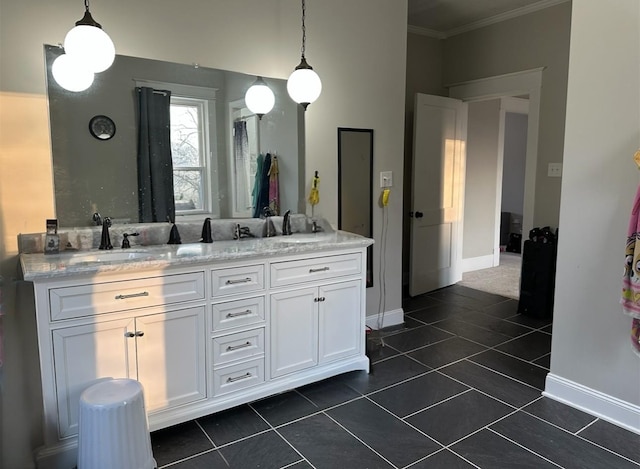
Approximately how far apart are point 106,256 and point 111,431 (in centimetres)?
84

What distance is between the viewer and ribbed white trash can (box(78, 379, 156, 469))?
182 centimetres

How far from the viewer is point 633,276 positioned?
2.16m

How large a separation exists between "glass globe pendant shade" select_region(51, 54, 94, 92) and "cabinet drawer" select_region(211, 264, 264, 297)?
117 centimetres

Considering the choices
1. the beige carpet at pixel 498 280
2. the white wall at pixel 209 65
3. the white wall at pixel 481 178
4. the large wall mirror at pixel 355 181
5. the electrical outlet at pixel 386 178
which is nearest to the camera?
the white wall at pixel 209 65

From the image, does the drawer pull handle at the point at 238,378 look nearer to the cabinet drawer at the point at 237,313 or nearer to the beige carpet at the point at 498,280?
the cabinet drawer at the point at 237,313

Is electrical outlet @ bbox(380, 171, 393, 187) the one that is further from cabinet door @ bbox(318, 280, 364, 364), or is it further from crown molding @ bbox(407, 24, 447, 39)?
crown molding @ bbox(407, 24, 447, 39)

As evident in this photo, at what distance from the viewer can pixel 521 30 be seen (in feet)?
14.5

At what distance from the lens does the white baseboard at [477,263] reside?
18.8ft

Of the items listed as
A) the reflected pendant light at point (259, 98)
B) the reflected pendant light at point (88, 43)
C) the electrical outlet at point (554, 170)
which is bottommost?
the electrical outlet at point (554, 170)

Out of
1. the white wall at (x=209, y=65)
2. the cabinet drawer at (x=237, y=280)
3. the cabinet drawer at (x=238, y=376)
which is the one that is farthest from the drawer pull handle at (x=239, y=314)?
the white wall at (x=209, y=65)

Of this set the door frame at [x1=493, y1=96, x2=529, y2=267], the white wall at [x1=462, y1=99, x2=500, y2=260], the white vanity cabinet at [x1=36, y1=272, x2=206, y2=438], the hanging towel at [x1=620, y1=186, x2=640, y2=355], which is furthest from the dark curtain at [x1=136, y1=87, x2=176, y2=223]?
the door frame at [x1=493, y1=96, x2=529, y2=267]

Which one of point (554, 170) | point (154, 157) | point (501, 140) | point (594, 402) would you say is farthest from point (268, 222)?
point (501, 140)

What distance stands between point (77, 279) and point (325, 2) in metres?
2.43

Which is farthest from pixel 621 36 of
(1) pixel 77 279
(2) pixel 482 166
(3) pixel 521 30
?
(2) pixel 482 166
